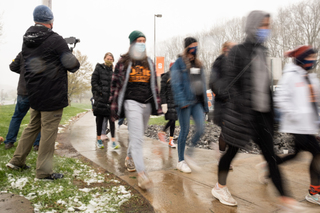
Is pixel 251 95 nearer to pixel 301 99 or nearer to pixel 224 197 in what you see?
pixel 301 99

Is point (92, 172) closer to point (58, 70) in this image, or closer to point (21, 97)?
point (58, 70)

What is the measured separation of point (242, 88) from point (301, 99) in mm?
728

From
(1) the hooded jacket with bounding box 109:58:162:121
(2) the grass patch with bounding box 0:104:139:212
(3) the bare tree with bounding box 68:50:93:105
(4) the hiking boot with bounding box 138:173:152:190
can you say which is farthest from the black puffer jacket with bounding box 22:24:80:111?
(3) the bare tree with bounding box 68:50:93:105

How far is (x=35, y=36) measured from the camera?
2.80 metres

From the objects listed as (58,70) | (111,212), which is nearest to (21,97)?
(58,70)

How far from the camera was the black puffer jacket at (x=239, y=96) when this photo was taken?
2066mm

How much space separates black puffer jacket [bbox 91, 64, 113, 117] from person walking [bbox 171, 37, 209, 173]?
7.55 ft

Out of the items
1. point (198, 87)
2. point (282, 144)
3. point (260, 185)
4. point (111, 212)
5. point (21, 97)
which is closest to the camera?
point (111, 212)

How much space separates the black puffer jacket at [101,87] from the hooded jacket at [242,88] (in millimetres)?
3494

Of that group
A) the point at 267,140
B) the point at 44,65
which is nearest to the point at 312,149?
the point at 267,140

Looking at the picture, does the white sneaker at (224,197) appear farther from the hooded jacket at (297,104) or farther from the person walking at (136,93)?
the hooded jacket at (297,104)

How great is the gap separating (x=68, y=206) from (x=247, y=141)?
1.75 meters

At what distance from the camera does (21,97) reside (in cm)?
435

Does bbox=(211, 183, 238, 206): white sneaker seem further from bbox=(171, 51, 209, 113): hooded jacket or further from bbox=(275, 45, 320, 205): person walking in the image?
bbox=(171, 51, 209, 113): hooded jacket
